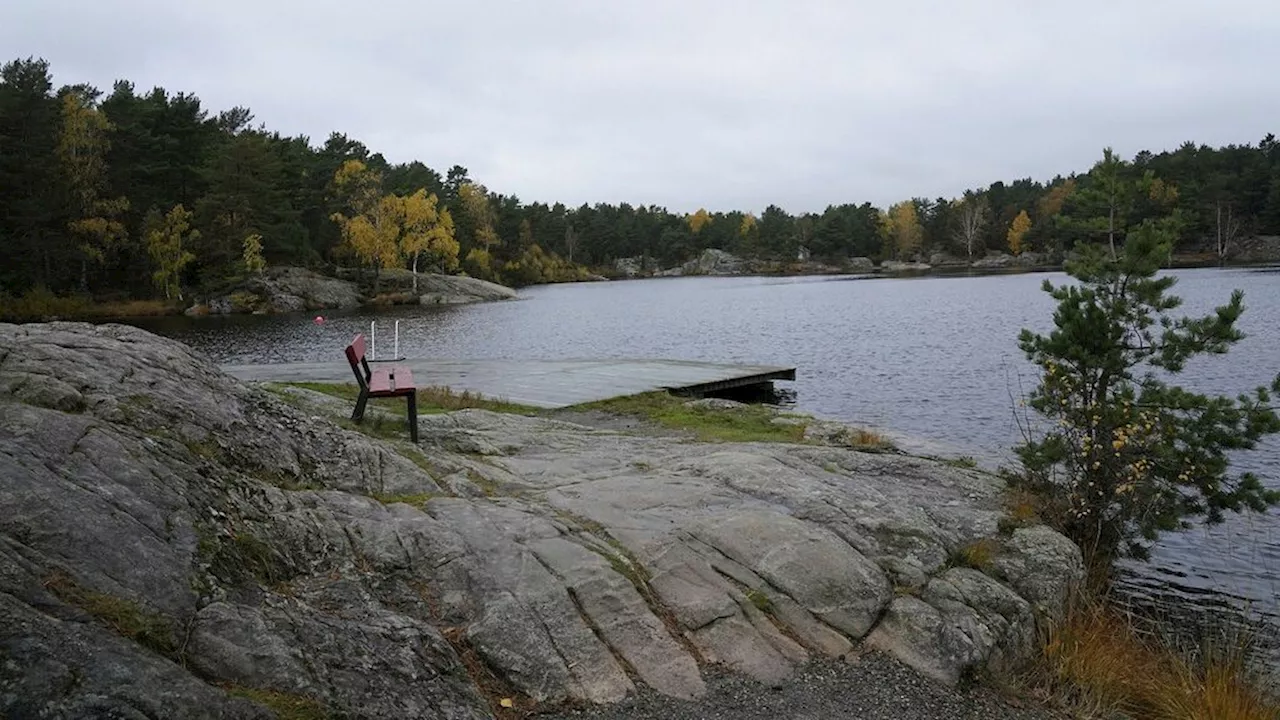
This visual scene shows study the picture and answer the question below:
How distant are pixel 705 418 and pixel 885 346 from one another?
20825 millimetres

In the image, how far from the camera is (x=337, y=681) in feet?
15.3

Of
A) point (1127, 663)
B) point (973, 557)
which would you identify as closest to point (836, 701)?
point (973, 557)

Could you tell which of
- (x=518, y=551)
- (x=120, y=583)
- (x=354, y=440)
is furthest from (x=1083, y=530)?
(x=120, y=583)

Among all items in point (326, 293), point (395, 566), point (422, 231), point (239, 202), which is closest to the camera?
point (395, 566)

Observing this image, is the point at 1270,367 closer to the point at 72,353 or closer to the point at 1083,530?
the point at 1083,530

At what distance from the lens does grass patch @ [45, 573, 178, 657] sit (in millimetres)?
4086

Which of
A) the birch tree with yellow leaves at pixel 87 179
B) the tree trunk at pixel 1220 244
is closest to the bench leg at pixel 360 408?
the birch tree with yellow leaves at pixel 87 179

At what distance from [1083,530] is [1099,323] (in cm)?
282

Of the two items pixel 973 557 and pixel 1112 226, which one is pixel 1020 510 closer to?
pixel 973 557

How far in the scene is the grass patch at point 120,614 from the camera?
4086mm

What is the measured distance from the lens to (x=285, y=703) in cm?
428

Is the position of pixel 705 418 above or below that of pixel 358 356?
below

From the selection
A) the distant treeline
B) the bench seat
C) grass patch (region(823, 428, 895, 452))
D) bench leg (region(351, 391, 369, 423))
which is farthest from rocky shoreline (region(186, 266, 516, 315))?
bench leg (region(351, 391, 369, 423))

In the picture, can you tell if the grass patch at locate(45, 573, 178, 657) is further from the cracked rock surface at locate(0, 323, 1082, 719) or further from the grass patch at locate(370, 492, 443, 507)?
the grass patch at locate(370, 492, 443, 507)
